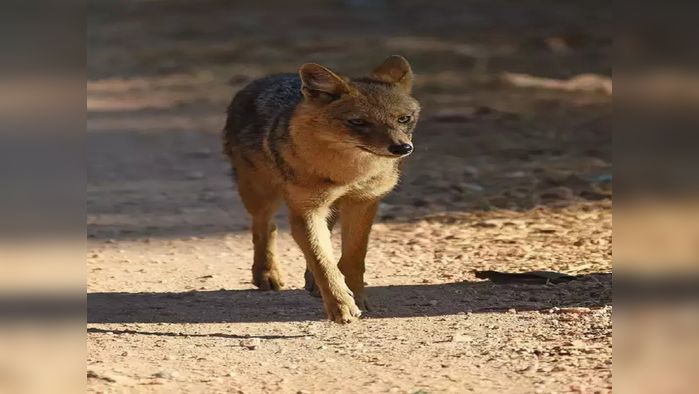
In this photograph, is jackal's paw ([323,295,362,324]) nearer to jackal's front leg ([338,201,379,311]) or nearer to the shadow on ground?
the shadow on ground

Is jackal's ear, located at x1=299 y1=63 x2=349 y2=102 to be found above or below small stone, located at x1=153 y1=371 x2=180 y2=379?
above

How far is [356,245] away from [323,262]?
48 centimetres

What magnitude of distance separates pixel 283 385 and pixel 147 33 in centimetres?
1792

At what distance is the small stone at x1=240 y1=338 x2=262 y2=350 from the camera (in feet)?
19.9

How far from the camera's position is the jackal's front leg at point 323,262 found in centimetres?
641

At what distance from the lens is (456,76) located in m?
16.9

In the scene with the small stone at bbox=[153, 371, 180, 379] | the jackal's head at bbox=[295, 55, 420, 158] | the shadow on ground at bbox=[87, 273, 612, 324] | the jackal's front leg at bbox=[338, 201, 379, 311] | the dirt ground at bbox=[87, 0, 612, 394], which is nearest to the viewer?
the small stone at bbox=[153, 371, 180, 379]

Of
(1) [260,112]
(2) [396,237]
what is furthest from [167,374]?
(2) [396,237]

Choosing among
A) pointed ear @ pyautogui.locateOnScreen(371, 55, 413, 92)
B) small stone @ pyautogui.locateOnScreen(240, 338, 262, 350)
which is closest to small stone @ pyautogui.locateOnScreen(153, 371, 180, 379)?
small stone @ pyautogui.locateOnScreen(240, 338, 262, 350)

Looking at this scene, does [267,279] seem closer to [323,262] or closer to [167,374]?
[323,262]

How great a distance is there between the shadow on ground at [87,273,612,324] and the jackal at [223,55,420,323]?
0.81 ft

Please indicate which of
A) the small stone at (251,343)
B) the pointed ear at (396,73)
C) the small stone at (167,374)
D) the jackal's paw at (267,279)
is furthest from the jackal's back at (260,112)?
the small stone at (167,374)

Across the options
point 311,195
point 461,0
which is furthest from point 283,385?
point 461,0

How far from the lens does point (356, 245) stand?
22.8ft
